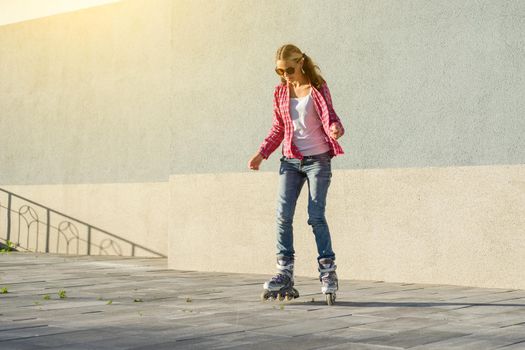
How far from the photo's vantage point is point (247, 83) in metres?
8.24

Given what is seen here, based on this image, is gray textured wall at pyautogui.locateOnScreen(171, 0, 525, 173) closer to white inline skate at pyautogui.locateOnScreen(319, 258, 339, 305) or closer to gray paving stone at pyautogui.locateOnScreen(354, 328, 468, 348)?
white inline skate at pyautogui.locateOnScreen(319, 258, 339, 305)

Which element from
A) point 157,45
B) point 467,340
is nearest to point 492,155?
point 467,340

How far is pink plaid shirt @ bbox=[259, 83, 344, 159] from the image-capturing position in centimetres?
550

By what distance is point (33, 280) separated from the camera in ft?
24.7

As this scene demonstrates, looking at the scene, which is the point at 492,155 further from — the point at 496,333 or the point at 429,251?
the point at 496,333

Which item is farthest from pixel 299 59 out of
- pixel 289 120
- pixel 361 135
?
pixel 361 135

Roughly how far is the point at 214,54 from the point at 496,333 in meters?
5.12

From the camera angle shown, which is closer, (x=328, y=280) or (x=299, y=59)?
(x=328, y=280)

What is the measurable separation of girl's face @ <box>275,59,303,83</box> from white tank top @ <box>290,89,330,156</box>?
17 cm

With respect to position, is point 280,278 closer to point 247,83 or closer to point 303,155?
point 303,155

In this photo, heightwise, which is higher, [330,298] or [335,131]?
[335,131]

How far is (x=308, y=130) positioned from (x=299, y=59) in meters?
0.48

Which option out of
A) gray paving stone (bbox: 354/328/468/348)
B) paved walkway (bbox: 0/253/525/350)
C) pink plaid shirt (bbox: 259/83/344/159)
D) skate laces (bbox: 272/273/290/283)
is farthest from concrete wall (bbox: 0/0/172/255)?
gray paving stone (bbox: 354/328/468/348)

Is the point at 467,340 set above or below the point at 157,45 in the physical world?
below
